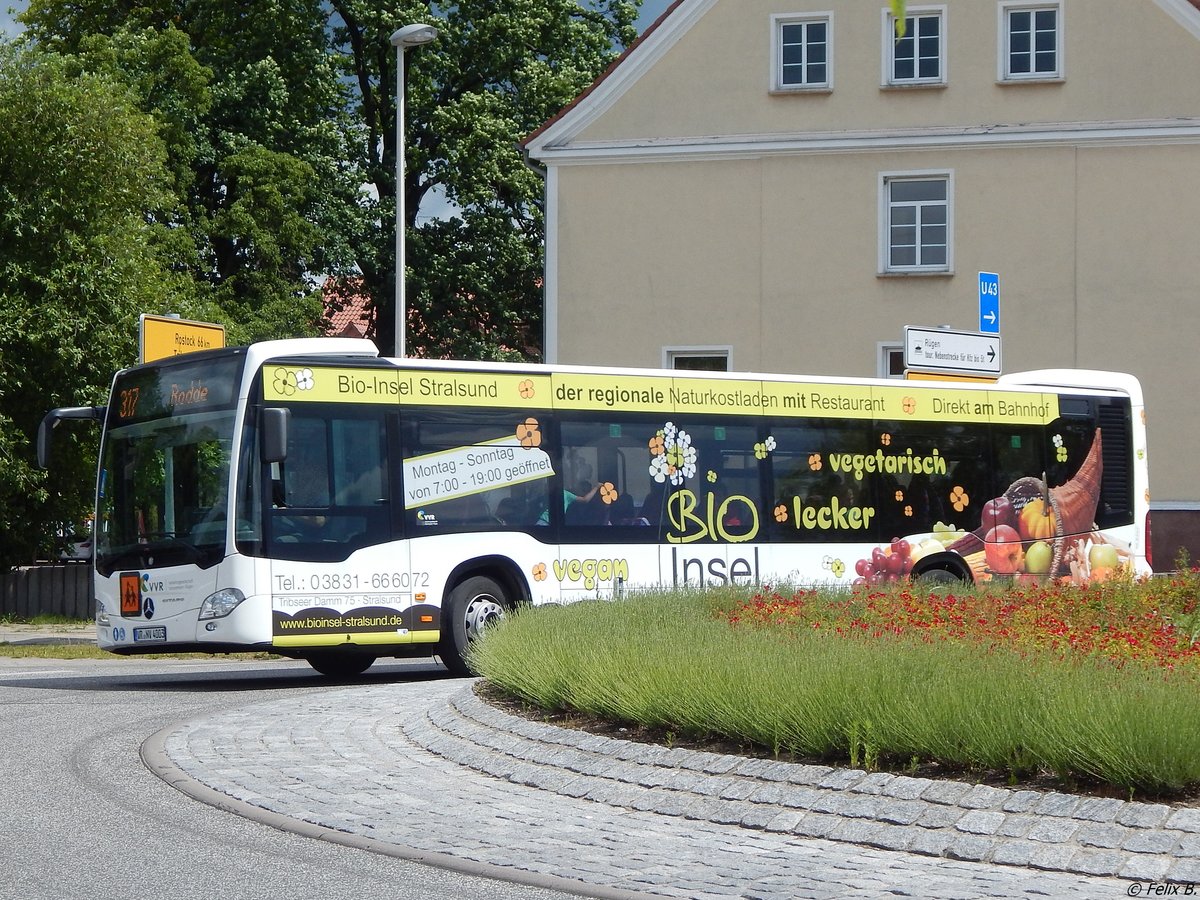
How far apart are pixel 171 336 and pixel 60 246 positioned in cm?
883

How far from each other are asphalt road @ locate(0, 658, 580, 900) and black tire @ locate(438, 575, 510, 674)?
3166 mm

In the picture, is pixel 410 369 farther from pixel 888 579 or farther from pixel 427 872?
pixel 427 872

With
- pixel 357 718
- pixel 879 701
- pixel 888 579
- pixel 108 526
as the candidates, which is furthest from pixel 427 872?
pixel 888 579

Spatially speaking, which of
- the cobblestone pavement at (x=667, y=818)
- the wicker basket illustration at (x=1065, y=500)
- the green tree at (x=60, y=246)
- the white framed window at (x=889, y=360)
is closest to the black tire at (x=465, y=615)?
the cobblestone pavement at (x=667, y=818)

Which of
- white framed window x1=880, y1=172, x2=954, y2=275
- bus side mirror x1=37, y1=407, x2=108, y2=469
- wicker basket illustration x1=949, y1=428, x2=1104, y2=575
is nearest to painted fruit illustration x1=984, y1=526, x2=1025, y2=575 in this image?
wicker basket illustration x1=949, y1=428, x2=1104, y2=575

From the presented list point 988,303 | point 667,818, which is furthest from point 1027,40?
point 667,818

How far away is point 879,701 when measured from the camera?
834 centimetres

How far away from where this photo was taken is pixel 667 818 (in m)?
8.27

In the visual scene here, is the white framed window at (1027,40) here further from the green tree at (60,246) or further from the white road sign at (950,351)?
the green tree at (60,246)

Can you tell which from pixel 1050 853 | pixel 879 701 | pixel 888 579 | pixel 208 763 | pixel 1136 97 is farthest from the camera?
pixel 1136 97

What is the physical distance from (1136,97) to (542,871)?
26168 mm

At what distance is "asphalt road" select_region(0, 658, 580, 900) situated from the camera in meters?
6.72

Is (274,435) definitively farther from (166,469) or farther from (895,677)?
(895,677)

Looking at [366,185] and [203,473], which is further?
[366,185]
